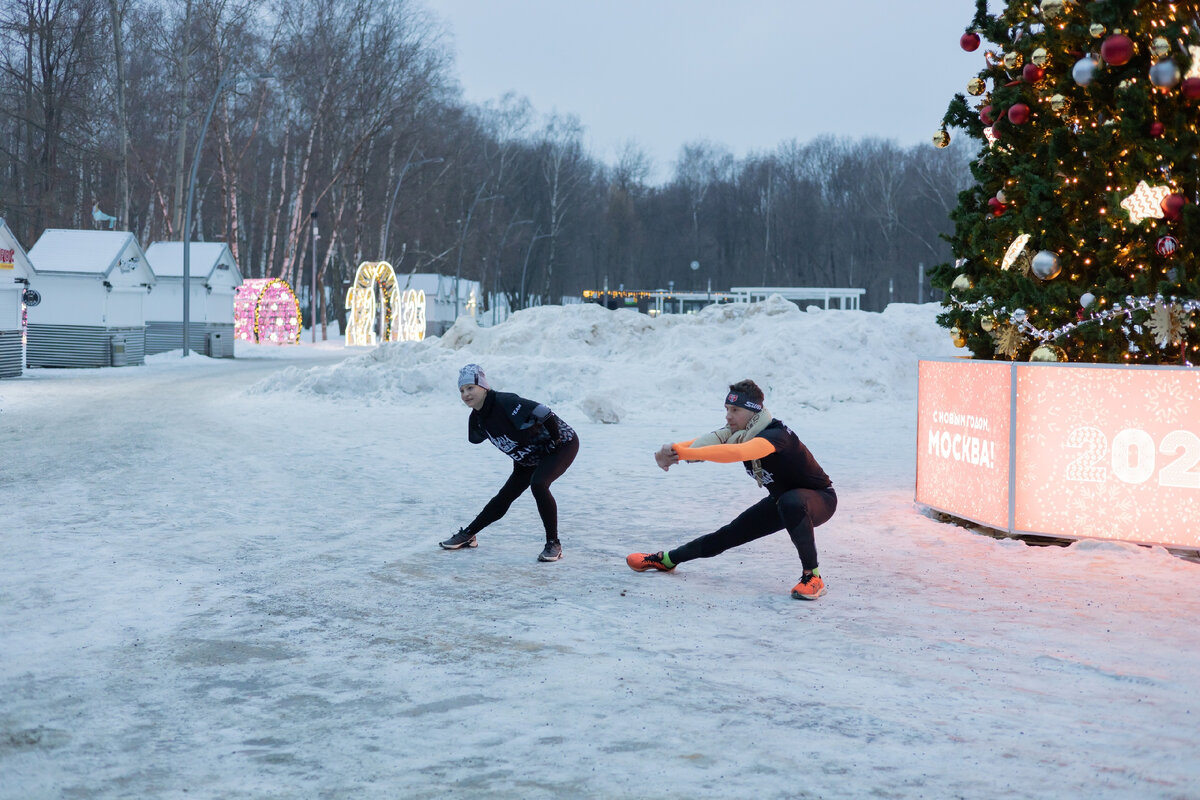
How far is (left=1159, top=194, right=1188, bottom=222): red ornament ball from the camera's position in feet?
26.2

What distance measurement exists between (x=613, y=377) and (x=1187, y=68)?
15.2 metres

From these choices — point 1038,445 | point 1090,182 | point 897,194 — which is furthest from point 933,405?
point 897,194

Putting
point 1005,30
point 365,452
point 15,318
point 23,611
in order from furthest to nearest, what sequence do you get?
point 15,318, point 365,452, point 1005,30, point 23,611

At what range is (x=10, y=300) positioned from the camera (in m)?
26.1

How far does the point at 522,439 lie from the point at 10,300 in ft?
73.7

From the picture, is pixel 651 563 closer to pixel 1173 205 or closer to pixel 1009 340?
pixel 1009 340

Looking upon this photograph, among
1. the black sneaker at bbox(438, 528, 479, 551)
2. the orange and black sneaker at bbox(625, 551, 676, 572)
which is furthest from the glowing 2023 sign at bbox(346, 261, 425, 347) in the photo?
the orange and black sneaker at bbox(625, 551, 676, 572)

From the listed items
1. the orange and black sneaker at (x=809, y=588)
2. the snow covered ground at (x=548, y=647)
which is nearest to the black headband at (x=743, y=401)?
the orange and black sneaker at (x=809, y=588)

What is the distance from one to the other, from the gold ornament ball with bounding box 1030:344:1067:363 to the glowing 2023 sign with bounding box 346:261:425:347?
38.2 metres

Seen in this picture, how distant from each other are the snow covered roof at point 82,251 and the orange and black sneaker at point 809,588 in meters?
27.7

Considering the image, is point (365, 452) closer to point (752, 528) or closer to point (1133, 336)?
point (752, 528)

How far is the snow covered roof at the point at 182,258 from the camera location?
36.4 metres

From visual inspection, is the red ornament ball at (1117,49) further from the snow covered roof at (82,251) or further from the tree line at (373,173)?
the snow covered roof at (82,251)

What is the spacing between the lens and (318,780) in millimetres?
3951
